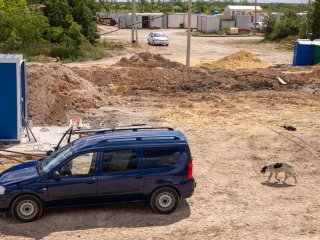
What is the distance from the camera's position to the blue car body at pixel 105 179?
10.4 m

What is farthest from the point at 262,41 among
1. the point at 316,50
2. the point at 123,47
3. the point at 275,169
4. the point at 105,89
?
the point at 275,169

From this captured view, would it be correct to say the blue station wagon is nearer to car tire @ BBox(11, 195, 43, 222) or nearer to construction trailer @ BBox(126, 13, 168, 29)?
car tire @ BBox(11, 195, 43, 222)

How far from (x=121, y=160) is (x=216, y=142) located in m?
6.94

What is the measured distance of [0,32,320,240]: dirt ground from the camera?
1030 centimetres

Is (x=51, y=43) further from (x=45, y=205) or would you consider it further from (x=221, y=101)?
(x=45, y=205)

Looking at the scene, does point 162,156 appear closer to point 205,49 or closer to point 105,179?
point 105,179

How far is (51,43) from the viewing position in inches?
1689

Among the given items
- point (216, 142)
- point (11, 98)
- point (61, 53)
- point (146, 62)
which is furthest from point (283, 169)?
point (61, 53)

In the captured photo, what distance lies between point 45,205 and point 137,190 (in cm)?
182

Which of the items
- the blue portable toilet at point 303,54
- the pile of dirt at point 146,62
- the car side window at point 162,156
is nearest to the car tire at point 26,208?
the car side window at point 162,156

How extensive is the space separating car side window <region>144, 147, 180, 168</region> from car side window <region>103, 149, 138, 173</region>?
1.06 ft

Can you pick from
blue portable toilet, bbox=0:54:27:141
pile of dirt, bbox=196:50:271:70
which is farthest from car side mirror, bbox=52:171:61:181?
pile of dirt, bbox=196:50:271:70

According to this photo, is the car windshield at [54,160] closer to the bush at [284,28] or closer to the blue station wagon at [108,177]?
the blue station wagon at [108,177]

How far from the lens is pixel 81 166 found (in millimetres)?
10648
